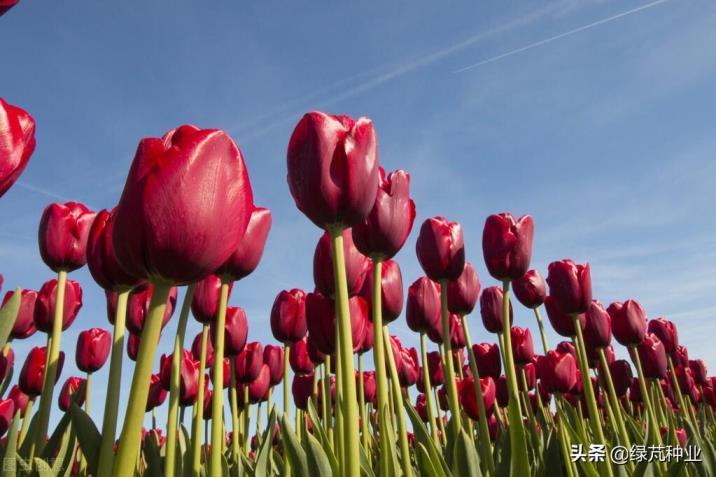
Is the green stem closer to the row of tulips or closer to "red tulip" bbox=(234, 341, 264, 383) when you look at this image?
the row of tulips

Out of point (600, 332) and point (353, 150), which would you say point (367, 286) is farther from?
point (600, 332)

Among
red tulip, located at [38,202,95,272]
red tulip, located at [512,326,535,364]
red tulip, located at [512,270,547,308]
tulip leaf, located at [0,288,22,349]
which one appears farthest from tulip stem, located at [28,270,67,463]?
red tulip, located at [512,326,535,364]

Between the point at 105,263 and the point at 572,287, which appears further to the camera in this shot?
the point at 572,287

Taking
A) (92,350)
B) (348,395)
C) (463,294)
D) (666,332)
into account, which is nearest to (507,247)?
(463,294)

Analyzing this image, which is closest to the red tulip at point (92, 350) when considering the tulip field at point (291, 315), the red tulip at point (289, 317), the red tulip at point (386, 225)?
the tulip field at point (291, 315)

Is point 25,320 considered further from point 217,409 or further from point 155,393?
point 217,409

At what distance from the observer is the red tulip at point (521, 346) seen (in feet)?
16.0

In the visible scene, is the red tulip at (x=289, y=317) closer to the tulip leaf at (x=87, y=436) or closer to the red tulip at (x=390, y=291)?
the red tulip at (x=390, y=291)

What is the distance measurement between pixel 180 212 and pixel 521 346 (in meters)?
4.30

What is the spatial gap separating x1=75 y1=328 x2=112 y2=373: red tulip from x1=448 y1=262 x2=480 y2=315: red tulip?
2.05 metres

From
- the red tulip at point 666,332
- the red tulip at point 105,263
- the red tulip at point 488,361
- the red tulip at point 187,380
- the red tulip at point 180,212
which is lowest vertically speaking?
the red tulip at point 180,212

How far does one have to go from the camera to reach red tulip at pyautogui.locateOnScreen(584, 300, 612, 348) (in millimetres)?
4023

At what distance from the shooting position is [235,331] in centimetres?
306

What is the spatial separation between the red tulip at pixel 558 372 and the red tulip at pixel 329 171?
3.17 m
